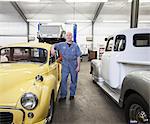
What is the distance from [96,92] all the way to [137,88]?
3.85 metres

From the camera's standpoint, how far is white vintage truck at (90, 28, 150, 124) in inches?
116

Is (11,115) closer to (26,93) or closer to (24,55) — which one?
(26,93)

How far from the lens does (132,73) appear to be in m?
3.38

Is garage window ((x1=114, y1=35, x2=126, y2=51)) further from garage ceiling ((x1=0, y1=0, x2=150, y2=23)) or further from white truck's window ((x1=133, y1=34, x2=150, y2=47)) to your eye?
garage ceiling ((x1=0, y1=0, x2=150, y2=23))

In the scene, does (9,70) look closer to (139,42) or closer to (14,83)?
(14,83)

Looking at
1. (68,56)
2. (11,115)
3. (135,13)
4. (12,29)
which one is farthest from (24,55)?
(12,29)

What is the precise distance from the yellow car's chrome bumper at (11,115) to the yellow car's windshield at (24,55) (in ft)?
5.68

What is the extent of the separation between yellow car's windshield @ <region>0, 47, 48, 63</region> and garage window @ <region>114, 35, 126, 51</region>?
1641 mm

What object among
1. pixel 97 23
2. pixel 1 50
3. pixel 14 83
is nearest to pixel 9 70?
pixel 14 83

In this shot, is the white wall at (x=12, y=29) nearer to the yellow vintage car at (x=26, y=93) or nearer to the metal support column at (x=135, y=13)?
the metal support column at (x=135, y=13)

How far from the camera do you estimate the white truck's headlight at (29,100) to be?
303 cm

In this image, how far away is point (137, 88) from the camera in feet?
9.86

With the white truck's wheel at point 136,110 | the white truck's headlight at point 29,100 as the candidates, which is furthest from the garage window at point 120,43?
the white truck's headlight at point 29,100

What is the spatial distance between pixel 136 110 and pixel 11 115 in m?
1.75
